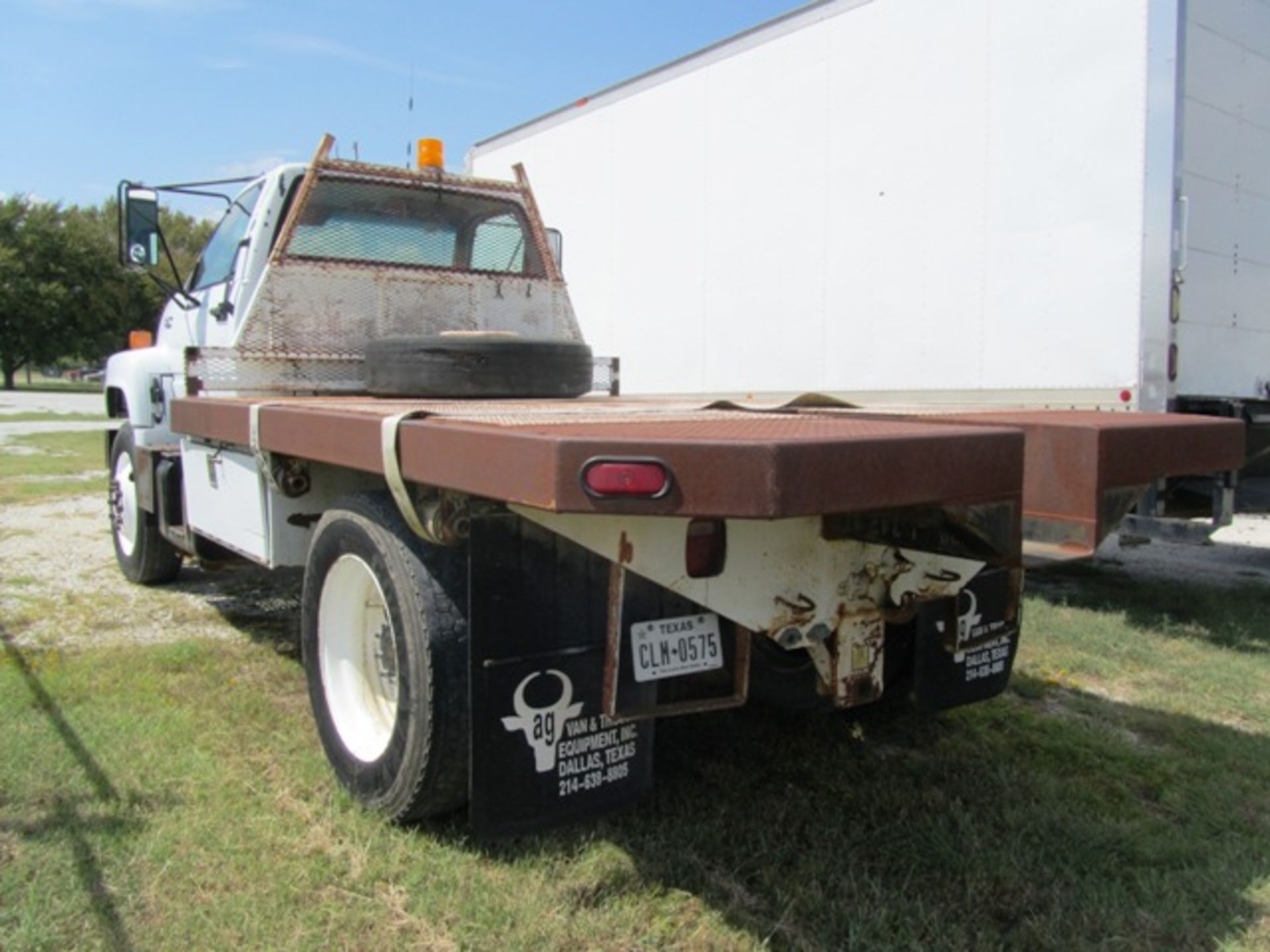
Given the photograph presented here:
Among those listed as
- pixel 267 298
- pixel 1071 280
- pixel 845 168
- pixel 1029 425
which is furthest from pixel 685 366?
pixel 1029 425

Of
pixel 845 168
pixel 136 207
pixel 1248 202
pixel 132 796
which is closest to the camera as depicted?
pixel 132 796

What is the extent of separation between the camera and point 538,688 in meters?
2.54

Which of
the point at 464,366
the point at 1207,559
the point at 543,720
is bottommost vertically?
the point at 1207,559

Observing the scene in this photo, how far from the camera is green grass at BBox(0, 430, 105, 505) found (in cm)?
1080

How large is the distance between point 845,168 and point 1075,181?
56.5 inches

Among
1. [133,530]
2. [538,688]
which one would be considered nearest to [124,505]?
[133,530]

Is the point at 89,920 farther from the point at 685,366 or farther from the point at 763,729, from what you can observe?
the point at 685,366

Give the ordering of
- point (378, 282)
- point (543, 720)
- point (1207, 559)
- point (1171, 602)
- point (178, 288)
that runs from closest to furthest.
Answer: point (543, 720) < point (378, 282) < point (178, 288) < point (1171, 602) < point (1207, 559)

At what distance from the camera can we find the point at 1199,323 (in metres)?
5.35

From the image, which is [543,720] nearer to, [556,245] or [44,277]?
[556,245]

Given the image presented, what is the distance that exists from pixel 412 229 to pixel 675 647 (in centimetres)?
345

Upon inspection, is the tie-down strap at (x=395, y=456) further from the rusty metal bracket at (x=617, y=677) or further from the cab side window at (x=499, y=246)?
the cab side window at (x=499, y=246)

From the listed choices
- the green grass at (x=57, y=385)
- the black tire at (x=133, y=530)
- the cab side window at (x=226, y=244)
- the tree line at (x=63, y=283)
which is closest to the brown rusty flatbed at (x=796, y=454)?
the cab side window at (x=226, y=244)

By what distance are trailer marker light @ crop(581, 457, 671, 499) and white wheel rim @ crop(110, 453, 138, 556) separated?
15.8 feet
